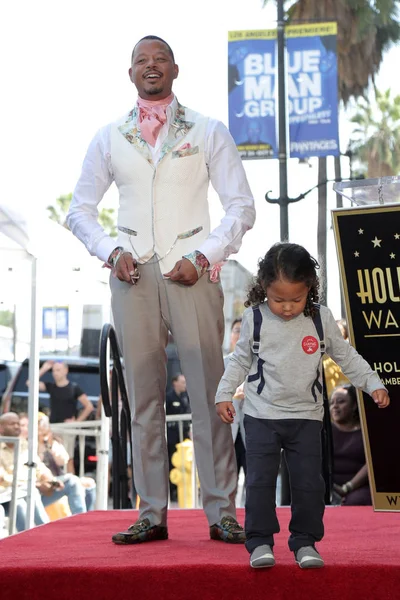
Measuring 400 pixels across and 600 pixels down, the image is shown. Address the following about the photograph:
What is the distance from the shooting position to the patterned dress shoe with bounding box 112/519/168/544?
4.03m

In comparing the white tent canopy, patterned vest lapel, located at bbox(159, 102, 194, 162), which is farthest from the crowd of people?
patterned vest lapel, located at bbox(159, 102, 194, 162)

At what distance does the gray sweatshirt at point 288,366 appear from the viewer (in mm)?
3498

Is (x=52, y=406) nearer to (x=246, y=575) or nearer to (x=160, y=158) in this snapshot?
(x=160, y=158)

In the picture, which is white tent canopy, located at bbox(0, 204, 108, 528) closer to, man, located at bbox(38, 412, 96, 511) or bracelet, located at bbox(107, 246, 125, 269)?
→ man, located at bbox(38, 412, 96, 511)

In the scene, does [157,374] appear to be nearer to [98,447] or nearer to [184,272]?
[184,272]

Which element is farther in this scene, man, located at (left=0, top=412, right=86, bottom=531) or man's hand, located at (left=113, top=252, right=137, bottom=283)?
man, located at (left=0, top=412, right=86, bottom=531)

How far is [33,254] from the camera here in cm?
791

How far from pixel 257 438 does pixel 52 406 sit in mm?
8165

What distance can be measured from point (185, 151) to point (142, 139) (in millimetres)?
176

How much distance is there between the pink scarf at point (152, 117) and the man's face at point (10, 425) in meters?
4.48

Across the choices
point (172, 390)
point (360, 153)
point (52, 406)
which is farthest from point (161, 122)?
point (360, 153)

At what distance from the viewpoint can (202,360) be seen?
4.16 m

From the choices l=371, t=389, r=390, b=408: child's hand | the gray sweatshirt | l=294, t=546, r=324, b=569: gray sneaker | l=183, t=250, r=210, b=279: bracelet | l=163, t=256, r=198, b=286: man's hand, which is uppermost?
l=183, t=250, r=210, b=279: bracelet

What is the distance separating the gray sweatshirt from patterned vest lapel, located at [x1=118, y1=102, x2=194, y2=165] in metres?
0.90
